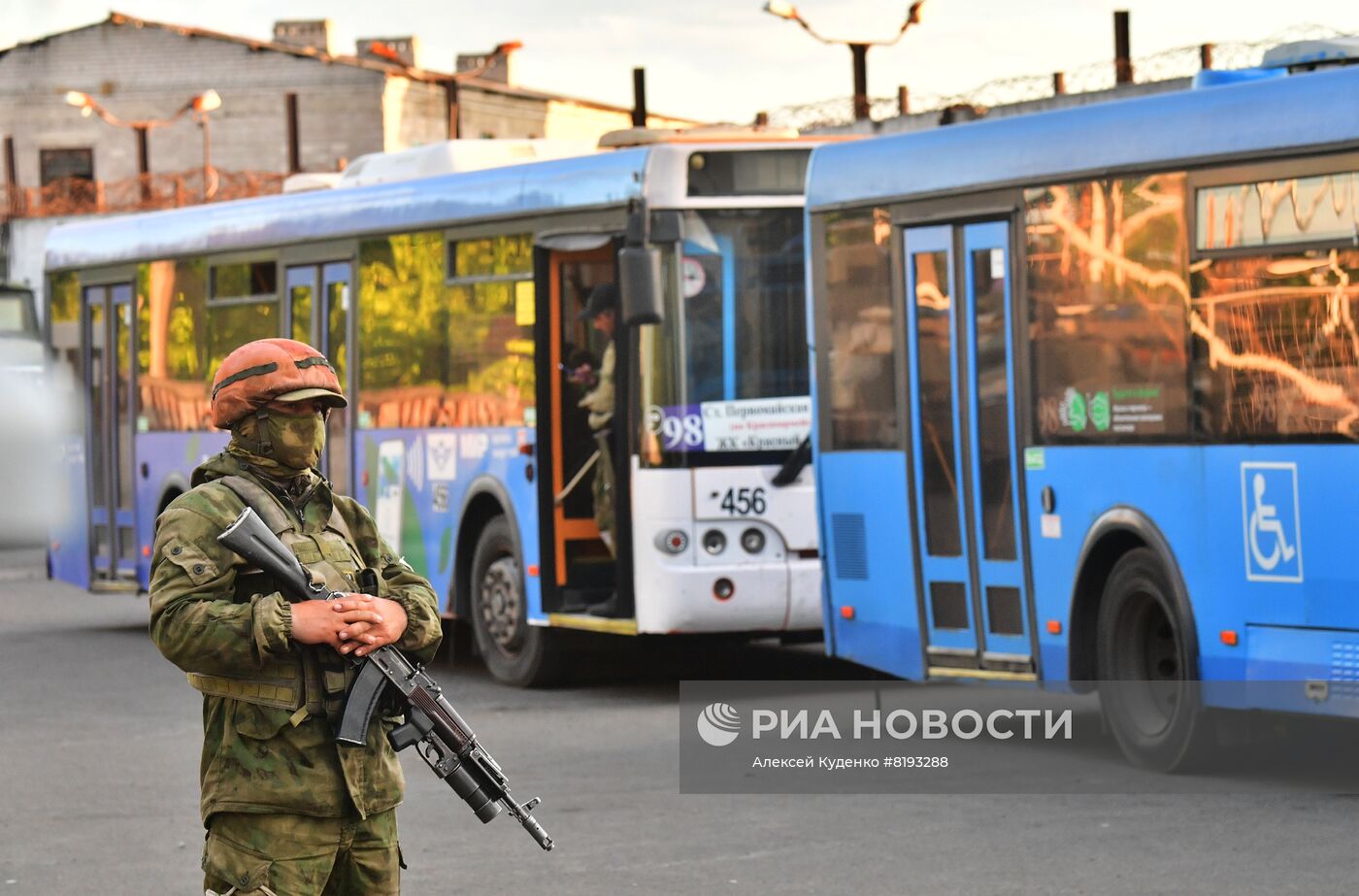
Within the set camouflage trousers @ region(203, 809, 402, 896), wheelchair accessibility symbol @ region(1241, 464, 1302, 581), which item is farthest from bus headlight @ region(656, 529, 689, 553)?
camouflage trousers @ region(203, 809, 402, 896)

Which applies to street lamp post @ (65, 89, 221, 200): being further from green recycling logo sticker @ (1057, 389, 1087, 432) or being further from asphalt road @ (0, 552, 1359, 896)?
green recycling logo sticker @ (1057, 389, 1087, 432)

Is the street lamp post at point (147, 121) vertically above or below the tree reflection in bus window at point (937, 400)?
above

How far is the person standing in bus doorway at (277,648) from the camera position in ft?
17.4

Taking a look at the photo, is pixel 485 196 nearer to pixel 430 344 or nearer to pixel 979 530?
pixel 430 344

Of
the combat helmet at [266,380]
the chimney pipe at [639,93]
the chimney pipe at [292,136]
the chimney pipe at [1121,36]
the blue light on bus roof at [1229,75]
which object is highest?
the chimney pipe at [292,136]

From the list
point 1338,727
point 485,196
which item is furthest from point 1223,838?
point 485,196

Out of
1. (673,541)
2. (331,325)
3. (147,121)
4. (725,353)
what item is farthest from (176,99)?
(673,541)

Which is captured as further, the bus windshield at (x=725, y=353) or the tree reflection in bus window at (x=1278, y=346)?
the bus windshield at (x=725, y=353)
